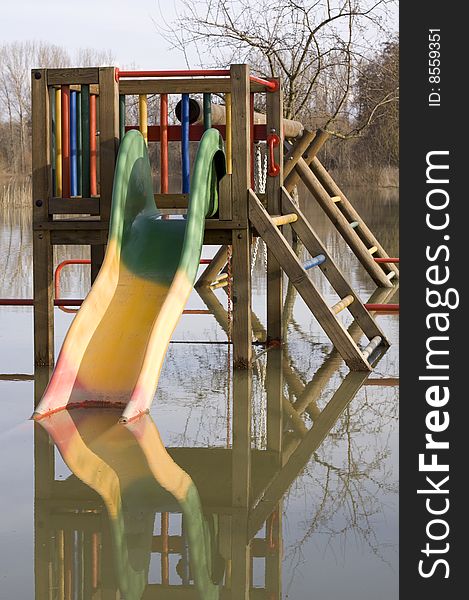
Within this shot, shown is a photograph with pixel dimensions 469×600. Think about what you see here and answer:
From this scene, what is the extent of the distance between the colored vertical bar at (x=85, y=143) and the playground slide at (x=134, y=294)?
1.54ft

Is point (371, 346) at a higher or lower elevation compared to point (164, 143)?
lower

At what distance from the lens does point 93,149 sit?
909cm

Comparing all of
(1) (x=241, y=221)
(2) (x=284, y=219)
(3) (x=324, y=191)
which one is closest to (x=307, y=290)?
(1) (x=241, y=221)

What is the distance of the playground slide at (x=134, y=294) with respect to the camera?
7512mm

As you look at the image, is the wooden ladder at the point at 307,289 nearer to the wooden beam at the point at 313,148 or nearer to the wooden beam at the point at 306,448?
the wooden beam at the point at 306,448

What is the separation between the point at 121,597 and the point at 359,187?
43.2 metres

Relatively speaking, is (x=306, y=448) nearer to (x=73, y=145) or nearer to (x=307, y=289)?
(x=307, y=289)

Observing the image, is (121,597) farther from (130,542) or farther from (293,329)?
(293,329)

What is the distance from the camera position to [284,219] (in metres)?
9.53

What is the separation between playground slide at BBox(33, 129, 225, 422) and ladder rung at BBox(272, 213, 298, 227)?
56 centimetres

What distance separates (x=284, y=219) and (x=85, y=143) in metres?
1.75

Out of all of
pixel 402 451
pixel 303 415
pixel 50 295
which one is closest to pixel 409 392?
pixel 303 415

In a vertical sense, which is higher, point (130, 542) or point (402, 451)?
point (402, 451)

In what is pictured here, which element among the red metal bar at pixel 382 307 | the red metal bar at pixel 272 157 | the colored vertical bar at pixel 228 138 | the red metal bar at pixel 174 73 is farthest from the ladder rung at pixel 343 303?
the red metal bar at pixel 174 73
